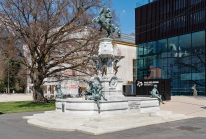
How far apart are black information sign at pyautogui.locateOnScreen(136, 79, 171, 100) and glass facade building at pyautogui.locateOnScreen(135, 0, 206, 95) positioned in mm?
9821

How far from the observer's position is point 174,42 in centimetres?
3881

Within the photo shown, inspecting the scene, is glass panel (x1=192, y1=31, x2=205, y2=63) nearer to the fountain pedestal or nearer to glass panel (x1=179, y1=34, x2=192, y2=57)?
glass panel (x1=179, y1=34, x2=192, y2=57)

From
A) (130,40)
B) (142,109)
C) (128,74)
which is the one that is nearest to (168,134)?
(142,109)

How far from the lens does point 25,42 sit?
69.4 feet

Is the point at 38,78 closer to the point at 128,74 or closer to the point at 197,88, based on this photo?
the point at 197,88

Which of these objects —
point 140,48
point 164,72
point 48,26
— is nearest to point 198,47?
point 164,72

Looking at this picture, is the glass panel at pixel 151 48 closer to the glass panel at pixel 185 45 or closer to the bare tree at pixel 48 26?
the glass panel at pixel 185 45

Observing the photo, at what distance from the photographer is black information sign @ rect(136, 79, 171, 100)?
→ 2708cm

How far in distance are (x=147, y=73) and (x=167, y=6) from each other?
12.6 metres

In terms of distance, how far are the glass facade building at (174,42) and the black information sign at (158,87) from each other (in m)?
9.82

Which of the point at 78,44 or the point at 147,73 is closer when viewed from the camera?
the point at 78,44

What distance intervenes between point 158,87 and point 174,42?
14.4 metres

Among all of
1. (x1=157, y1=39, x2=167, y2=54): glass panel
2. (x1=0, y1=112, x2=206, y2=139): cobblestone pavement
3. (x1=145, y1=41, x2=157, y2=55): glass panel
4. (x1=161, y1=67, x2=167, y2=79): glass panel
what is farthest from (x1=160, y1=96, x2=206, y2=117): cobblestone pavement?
(x1=145, y1=41, x2=157, y2=55): glass panel

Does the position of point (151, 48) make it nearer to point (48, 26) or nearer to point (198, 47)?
point (198, 47)
